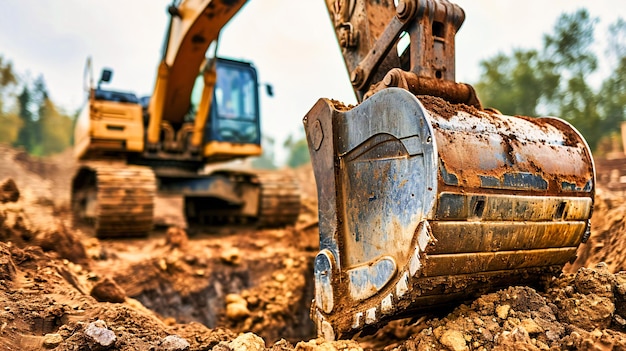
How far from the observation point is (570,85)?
1773 centimetres

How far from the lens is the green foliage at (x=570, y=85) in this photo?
16109mm

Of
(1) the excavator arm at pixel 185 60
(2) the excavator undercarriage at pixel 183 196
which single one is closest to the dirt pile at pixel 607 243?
(1) the excavator arm at pixel 185 60

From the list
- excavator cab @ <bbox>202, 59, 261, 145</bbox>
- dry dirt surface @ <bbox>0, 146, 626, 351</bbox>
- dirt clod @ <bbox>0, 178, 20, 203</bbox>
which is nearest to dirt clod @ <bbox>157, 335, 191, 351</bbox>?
dry dirt surface @ <bbox>0, 146, 626, 351</bbox>

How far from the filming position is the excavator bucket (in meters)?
1.79

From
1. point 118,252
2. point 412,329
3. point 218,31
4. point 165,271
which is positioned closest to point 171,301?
point 165,271

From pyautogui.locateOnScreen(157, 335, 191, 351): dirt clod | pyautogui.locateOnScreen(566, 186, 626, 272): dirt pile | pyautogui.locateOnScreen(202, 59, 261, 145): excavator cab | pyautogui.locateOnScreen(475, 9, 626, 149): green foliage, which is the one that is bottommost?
pyautogui.locateOnScreen(157, 335, 191, 351): dirt clod

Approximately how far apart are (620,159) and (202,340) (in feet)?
20.4

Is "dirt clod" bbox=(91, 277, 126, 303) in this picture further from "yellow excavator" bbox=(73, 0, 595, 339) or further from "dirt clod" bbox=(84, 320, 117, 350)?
"yellow excavator" bbox=(73, 0, 595, 339)

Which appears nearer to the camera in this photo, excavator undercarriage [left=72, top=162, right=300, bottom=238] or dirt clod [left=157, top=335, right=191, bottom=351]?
dirt clod [left=157, top=335, right=191, bottom=351]

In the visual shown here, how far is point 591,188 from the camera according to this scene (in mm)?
2227

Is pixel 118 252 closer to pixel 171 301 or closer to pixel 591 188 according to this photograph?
pixel 171 301

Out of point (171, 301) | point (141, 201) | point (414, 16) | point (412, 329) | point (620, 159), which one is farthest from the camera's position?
point (620, 159)

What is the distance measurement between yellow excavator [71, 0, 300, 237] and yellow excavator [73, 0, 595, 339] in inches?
150

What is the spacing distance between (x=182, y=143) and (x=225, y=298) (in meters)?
2.94
